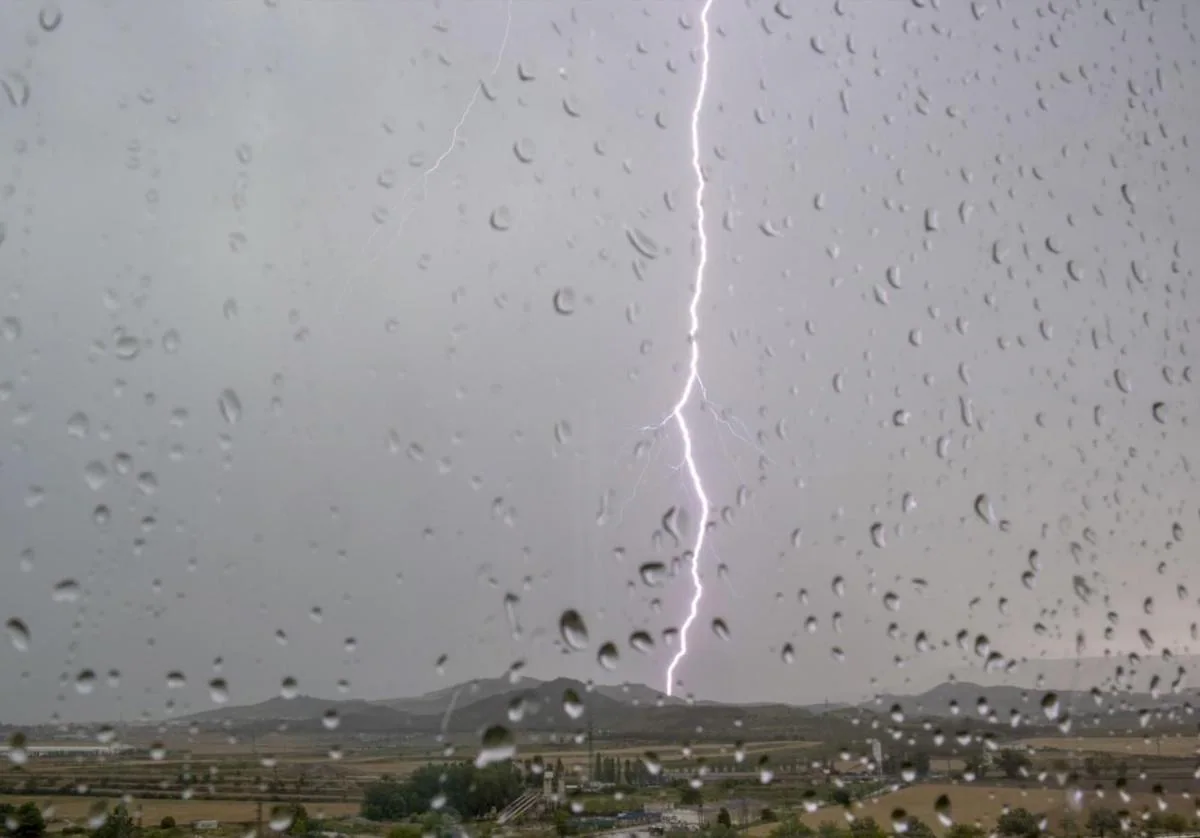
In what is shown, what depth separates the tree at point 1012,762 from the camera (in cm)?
552

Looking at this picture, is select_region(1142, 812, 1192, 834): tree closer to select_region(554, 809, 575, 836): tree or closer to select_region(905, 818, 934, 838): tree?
select_region(905, 818, 934, 838): tree

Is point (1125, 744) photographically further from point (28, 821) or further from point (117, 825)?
point (28, 821)

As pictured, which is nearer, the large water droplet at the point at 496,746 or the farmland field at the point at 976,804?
the large water droplet at the point at 496,746

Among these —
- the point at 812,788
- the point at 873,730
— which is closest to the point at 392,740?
the point at 812,788

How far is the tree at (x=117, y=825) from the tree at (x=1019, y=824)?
3.87 m

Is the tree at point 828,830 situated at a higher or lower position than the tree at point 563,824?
lower

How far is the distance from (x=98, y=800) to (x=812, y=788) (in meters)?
2.98

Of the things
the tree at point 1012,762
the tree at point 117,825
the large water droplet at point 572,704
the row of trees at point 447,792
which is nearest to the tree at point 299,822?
the row of trees at point 447,792

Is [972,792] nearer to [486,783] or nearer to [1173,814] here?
[1173,814]

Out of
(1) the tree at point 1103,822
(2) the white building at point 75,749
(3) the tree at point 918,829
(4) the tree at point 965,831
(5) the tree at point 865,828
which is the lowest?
(1) the tree at point 1103,822

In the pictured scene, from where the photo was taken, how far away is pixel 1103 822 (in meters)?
5.34

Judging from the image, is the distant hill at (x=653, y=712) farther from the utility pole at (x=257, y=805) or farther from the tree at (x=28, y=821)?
the tree at (x=28, y=821)

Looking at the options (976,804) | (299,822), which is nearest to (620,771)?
(299,822)

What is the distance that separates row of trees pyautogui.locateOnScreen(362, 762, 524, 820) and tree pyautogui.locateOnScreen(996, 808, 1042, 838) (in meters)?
2.51
